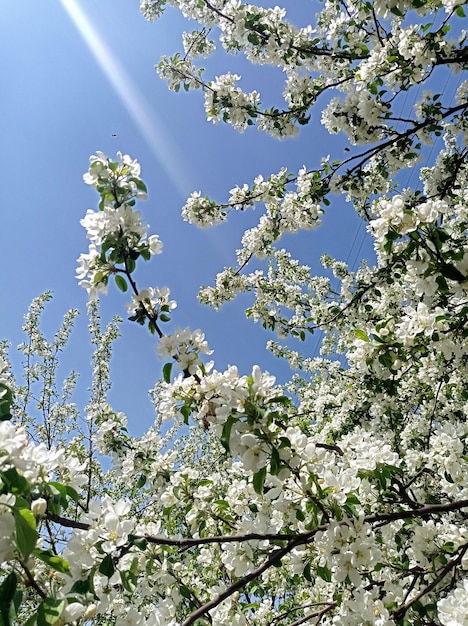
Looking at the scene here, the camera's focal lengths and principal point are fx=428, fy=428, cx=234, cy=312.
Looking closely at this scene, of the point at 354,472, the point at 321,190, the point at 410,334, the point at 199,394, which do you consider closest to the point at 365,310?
the point at 321,190

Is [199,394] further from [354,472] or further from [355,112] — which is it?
[355,112]

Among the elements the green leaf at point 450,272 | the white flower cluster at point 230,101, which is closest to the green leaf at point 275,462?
the green leaf at point 450,272

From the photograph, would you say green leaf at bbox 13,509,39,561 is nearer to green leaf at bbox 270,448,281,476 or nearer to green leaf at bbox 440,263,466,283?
green leaf at bbox 270,448,281,476

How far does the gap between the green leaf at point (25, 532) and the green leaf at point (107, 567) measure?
66 cm

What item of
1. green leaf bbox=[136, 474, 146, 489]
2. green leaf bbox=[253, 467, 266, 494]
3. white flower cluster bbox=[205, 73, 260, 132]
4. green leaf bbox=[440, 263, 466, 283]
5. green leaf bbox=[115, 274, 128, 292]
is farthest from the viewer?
white flower cluster bbox=[205, 73, 260, 132]

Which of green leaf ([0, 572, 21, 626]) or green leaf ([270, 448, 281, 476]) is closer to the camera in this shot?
green leaf ([0, 572, 21, 626])

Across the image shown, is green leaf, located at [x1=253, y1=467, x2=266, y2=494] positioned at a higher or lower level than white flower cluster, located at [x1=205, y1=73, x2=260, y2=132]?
lower

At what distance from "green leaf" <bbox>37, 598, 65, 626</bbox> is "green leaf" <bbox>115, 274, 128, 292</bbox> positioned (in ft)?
3.85

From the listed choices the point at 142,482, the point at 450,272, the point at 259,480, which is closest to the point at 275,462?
the point at 259,480

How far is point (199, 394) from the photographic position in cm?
183

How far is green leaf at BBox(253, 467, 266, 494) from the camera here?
1.71 meters

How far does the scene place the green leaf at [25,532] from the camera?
105cm

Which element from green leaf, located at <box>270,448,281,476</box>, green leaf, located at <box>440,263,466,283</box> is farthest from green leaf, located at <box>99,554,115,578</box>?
green leaf, located at <box>440,263,466,283</box>

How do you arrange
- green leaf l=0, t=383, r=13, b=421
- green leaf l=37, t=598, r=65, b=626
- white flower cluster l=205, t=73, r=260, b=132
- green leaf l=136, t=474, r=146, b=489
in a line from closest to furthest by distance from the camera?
green leaf l=37, t=598, r=65, b=626
green leaf l=0, t=383, r=13, b=421
green leaf l=136, t=474, r=146, b=489
white flower cluster l=205, t=73, r=260, b=132
